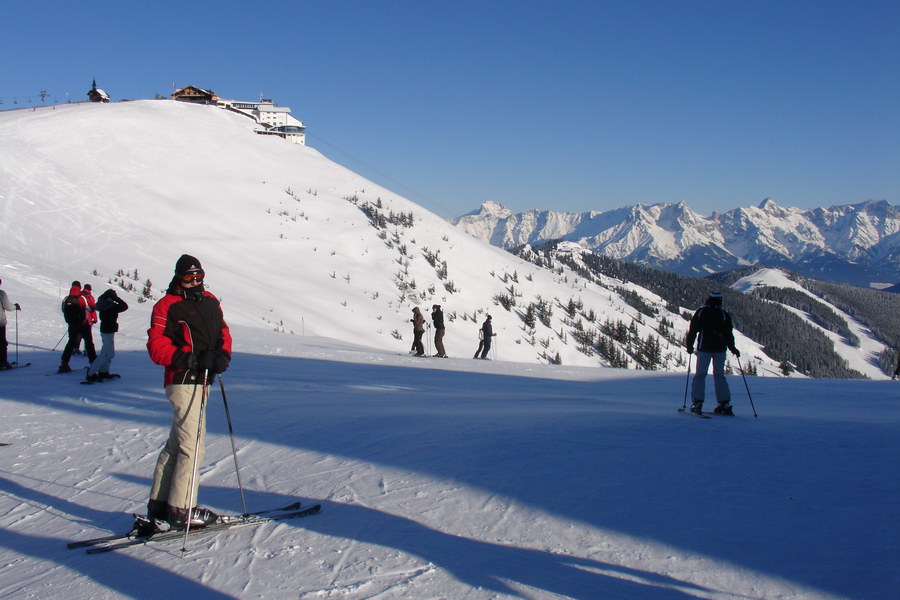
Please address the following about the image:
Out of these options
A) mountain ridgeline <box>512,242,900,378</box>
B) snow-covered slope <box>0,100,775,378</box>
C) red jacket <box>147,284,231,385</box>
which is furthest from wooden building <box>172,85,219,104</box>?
red jacket <box>147,284,231,385</box>

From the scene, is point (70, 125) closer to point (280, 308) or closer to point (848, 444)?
point (280, 308)

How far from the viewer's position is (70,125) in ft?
147

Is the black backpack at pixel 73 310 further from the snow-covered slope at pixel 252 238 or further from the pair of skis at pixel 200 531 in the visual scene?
the pair of skis at pixel 200 531

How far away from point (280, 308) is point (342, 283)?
23.4ft

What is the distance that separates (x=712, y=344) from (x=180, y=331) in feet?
23.1

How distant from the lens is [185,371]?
470 cm

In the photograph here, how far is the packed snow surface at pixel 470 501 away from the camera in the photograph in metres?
4.05

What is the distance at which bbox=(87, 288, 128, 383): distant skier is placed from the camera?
1060cm

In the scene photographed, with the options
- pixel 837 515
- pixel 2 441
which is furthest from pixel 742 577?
pixel 2 441

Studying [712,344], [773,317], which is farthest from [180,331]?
[773,317]

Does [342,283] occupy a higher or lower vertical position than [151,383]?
higher

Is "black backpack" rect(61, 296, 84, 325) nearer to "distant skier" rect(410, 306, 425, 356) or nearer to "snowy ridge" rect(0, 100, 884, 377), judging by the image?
"snowy ridge" rect(0, 100, 884, 377)

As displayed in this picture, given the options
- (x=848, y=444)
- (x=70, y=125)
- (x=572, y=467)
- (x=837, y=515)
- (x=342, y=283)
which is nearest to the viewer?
(x=837, y=515)

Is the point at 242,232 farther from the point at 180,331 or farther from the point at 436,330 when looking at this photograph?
the point at 180,331
